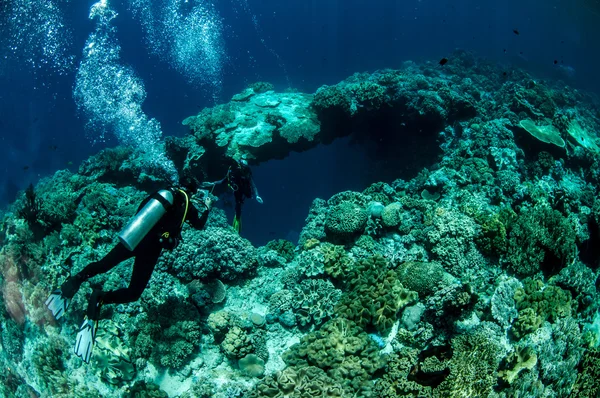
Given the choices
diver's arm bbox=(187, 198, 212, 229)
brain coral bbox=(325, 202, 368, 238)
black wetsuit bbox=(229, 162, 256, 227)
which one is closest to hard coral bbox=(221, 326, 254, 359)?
diver's arm bbox=(187, 198, 212, 229)

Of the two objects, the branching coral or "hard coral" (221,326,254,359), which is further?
the branching coral

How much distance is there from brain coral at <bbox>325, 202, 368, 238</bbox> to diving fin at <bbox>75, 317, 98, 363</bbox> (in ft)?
18.4

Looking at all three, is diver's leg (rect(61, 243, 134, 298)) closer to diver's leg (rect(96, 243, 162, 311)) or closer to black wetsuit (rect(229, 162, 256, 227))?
diver's leg (rect(96, 243, 162, 311))

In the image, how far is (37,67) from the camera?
62625 millimetres

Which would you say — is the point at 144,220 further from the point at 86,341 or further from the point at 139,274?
the point at 86,341

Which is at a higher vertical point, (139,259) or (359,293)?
(139,259)

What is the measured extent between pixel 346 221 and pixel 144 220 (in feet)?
16.6

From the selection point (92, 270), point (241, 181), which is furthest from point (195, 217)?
point (241, 181)

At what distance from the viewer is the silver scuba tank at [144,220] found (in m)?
4.69

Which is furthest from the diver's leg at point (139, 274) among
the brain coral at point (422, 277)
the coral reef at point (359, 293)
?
the brain coral at point (422, 277)

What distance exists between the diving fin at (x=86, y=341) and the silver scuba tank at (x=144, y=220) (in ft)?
5.54

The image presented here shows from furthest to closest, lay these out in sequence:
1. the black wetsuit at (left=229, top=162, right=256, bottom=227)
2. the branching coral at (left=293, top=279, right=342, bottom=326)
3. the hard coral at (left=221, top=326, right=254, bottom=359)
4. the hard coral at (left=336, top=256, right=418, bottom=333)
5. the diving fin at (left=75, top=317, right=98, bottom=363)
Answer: the black wetsuit at (left=229, top=162, right=256, bottom=227), the branching coral at (left=293, top=279, right=342, bottom=326), the hard coral at (left=336, top=256, right=418, bottom=333), the hard coral at (left=221, top=326, right=254, bottom=359), the diving fin at (left=75, top=317, right=98, bottom=363)

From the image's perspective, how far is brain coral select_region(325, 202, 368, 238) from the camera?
27.3 feet

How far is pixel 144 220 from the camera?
4855mm
